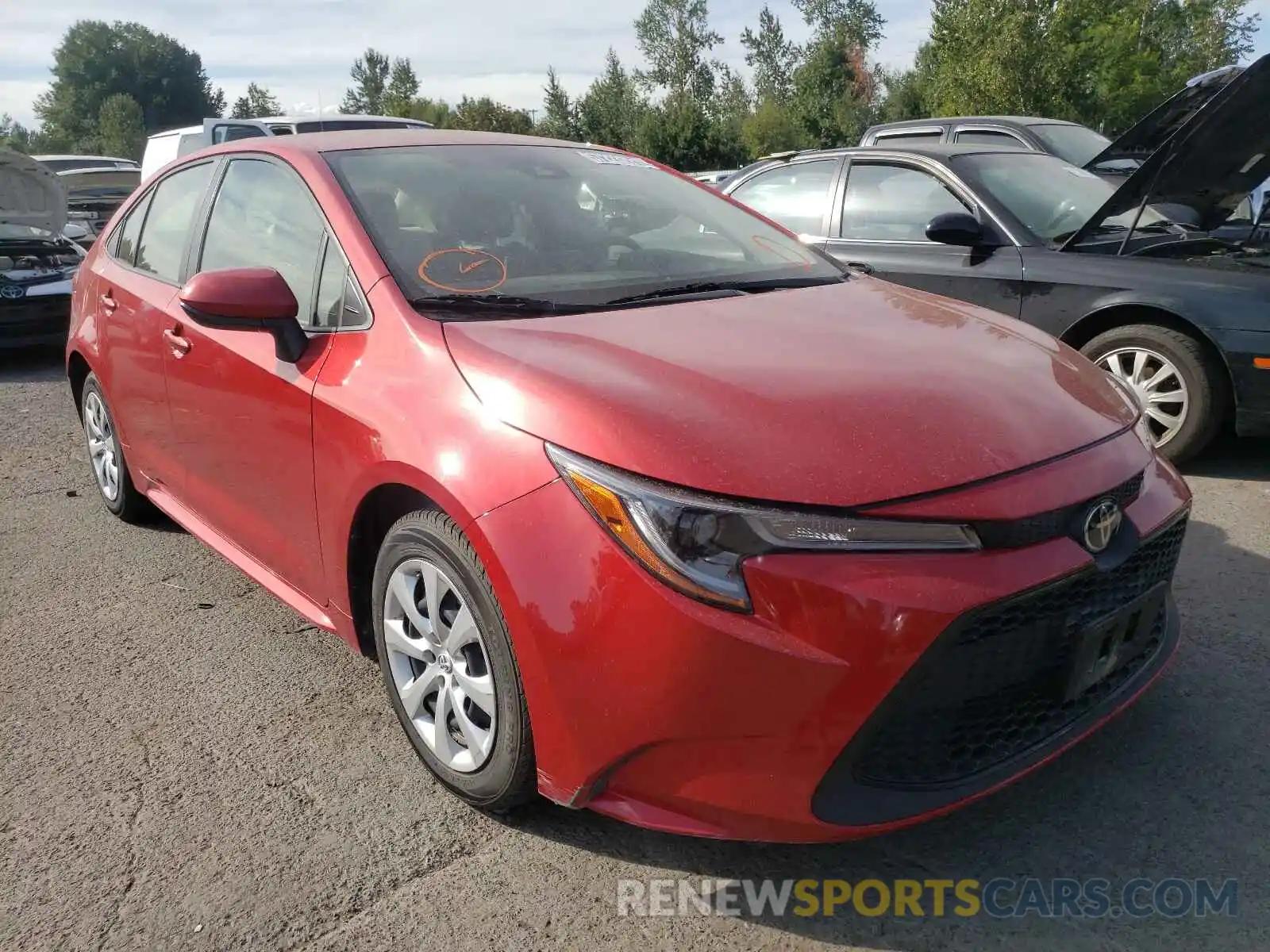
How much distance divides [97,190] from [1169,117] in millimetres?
15028

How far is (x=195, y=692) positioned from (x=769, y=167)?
4623mm

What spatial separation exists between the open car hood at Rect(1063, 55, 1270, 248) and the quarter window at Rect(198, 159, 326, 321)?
3550 mm

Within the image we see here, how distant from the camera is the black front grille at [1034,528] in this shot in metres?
1.86

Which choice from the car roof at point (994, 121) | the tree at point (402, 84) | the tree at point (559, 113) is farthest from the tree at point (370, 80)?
the car roof at point (994, 121)

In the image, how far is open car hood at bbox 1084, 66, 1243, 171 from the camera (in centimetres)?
454

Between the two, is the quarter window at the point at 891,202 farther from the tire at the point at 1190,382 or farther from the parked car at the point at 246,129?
the parked car at the point at 246,129

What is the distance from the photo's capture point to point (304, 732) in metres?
2.73

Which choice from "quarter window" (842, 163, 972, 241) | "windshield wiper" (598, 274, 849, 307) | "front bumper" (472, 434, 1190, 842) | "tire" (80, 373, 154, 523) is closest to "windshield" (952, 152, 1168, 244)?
"quarter window" (842, 163, 972, 241)

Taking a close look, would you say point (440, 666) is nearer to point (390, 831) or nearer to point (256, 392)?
point (390, 831)

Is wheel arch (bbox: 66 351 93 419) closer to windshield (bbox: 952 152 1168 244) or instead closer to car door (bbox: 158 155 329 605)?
car door (bbox: 158 155 329 605)

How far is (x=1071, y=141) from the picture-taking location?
9.23 metres

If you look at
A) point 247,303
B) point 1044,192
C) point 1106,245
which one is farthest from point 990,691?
point 1044,192

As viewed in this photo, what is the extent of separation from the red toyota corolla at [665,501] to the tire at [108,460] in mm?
1328

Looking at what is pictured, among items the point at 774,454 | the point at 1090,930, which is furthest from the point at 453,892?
the point at 1090,930
